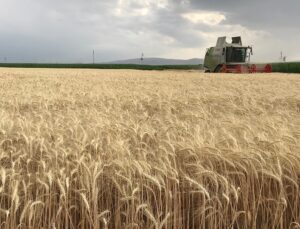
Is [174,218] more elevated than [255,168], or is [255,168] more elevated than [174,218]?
[255,168]

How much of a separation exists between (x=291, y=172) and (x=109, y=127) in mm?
2260

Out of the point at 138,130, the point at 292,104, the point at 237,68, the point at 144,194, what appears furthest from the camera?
the point at 237,68

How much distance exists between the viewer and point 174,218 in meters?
2.99

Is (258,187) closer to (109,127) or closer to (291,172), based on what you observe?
(291,172)

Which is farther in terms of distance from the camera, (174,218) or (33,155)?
(33,155)

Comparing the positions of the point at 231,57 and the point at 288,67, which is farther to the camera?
the point at 288,67

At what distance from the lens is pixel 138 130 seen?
5.04 m

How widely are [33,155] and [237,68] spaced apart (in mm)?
36061

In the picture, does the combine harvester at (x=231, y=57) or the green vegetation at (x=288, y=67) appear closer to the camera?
the combine harvester at (x=231, y=57)

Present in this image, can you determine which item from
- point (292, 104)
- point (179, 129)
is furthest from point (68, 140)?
point (292, 104)

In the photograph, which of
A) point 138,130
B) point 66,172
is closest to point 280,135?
point 138,130

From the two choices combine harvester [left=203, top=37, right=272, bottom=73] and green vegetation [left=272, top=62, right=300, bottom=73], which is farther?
green vegetation [left=272, top=62, right=300, bottom=73]

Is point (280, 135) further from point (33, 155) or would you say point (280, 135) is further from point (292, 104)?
point (292, 104)

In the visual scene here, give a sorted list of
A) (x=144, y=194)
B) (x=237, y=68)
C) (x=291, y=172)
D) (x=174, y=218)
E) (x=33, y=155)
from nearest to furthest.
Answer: (x=174, y=218) → (x=144, y=194) → (x=291, y=172) → (x=33, y=155) → (x=237, y=68)
